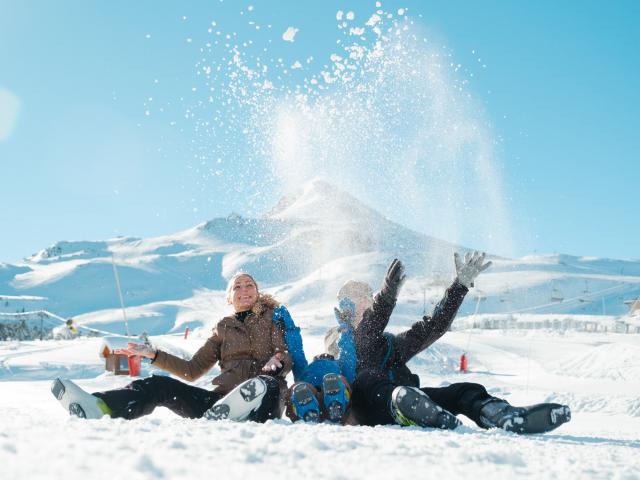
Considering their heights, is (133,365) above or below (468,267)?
below

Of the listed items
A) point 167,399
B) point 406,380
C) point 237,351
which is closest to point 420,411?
point 406,380

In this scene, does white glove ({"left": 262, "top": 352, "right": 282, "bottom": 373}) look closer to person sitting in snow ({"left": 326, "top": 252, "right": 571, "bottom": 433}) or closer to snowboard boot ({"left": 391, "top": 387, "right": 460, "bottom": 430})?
person sitting in snow ({"left": 326, "top": 252, "right": 571, "bottom": 433})

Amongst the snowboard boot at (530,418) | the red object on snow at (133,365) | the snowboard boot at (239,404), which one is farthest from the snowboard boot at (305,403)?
the red object on snow at (133,365)

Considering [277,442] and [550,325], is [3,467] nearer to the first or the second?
[277,442]

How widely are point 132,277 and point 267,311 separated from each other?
593 feet

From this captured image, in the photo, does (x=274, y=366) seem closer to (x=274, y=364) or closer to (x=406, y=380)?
(x=274, y=364)

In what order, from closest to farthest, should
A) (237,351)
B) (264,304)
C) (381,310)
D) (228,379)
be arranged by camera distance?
(228,379) < (237,351) < (264,304) < (381,310)

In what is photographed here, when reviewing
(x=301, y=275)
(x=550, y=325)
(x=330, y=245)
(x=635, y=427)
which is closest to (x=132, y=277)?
(x=301, y=275)

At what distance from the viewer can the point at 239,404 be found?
3.43 m

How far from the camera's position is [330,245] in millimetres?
199875

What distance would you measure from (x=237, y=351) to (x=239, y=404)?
1119mm

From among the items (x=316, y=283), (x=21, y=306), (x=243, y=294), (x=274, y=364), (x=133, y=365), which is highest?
(x=316, y=283)

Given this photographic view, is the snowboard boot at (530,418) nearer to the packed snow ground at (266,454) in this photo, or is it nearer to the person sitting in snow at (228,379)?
the packed snow ground at (266,454)

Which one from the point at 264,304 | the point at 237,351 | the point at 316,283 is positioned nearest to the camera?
the point at 237,351
